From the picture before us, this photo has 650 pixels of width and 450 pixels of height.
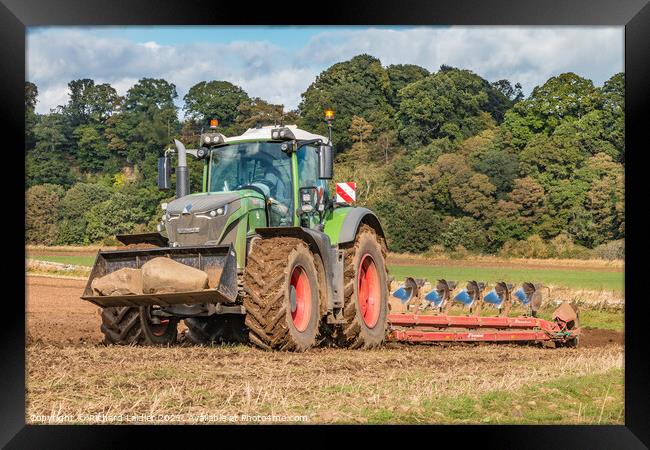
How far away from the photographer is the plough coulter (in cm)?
1341

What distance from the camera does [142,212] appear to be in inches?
961

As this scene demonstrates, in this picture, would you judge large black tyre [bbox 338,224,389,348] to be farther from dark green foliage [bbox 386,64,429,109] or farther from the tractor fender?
dark green foliage [bbox 386,64,429,109]

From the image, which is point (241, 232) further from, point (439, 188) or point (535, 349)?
point (439, 188)

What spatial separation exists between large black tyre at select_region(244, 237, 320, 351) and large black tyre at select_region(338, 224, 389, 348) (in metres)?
1.31

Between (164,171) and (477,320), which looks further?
(477,320)

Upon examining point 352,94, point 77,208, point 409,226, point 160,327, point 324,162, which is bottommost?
point 160,327

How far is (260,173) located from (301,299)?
176 centimetres

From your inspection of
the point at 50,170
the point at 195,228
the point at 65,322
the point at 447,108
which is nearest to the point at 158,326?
the point at 195,228

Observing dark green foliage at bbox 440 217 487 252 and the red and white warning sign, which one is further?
dark green foliage at bbox 440 217 487 252

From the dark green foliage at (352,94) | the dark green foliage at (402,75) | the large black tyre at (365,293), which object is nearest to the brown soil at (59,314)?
the large black tyre at (365,293)

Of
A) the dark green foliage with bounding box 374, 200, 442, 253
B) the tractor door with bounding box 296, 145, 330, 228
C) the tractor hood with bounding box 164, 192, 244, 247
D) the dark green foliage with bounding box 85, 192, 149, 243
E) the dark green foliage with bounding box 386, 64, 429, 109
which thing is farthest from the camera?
the dark green foliage with bounding box 386, 64, 429, 109

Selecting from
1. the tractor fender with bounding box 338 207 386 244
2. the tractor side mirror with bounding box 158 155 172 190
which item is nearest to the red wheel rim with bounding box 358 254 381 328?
the tractor fender with bounding box 338 207 386 244

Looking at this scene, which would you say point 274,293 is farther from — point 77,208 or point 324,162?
point 77,208

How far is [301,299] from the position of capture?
440 inches
